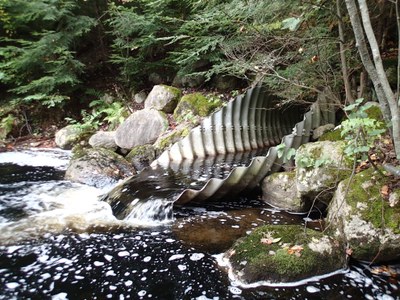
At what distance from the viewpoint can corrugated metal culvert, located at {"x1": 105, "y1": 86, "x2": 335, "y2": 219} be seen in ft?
15.8

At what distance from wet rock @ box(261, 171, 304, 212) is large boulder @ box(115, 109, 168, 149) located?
3881 millimetres

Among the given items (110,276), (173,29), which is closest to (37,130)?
(173,29)

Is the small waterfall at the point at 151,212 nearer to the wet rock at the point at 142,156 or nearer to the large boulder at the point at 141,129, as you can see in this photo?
the wet rock at the point at 142,156

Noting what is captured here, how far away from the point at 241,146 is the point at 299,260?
14.6 ft

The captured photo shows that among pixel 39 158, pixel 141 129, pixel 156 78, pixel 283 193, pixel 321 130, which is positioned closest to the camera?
pixel 283 193

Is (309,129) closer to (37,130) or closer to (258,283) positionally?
(258,283)

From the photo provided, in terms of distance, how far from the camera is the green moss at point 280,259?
294cm

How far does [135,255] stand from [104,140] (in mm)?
5722

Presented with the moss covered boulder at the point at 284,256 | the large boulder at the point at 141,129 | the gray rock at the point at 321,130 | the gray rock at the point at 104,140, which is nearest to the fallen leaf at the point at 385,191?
the moss covered boulder at the point at 284,256

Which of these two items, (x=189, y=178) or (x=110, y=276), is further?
(x=189, y=178)

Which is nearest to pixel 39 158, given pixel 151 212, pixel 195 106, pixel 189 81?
pixel 195 106

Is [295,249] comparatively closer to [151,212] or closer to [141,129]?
[151,212]

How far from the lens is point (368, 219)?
10.7 ft

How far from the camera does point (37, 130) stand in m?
10.9
